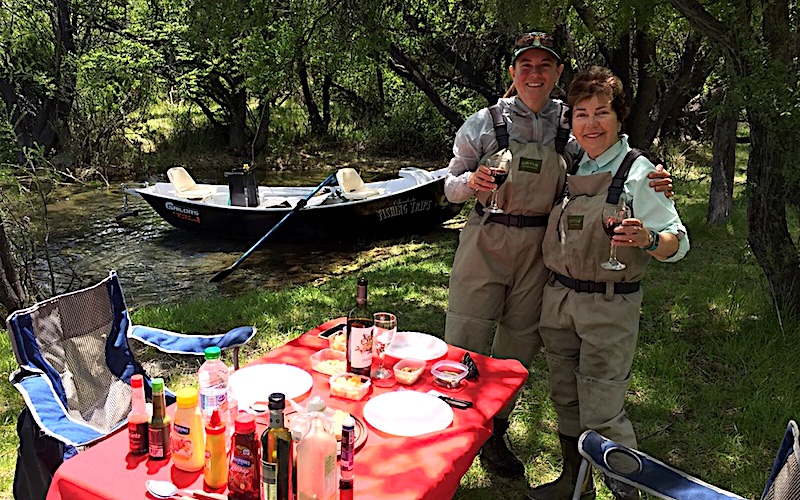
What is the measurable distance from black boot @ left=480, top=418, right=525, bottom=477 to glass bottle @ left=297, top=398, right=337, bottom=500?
1.70 m

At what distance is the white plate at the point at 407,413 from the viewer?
1.95 metres

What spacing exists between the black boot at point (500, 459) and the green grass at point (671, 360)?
52 mm

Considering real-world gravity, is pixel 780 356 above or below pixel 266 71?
below

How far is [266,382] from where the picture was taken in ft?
7.06

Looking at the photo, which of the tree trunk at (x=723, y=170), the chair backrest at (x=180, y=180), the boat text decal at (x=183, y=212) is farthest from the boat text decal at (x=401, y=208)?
the tree trunk at (x=723, y=170)

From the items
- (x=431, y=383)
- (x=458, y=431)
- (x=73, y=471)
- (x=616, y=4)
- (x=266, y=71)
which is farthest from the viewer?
(x=266, y=71)

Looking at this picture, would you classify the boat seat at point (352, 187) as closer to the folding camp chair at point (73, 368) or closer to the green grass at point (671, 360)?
the green grass at point (671, 360)

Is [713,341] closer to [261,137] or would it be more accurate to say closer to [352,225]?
[352,225]

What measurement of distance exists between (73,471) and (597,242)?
1853 mm

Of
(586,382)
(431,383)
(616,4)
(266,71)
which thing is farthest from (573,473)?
(266,71)

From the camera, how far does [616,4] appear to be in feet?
17.7

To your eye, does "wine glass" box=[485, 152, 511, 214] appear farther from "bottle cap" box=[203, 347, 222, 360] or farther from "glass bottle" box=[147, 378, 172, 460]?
"glass bottle" box=[147, 378, 172, 460]

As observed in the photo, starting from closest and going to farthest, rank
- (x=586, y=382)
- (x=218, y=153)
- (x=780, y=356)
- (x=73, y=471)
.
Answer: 1. (x=73, y=471)
2. (x=586, y=382)
3. (x=780, y=356)
4. (x=218, y=153)

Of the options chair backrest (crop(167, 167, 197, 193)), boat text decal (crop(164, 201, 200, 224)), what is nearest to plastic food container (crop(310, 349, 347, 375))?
boat text decal (crop(164, 201, 200, 224))
